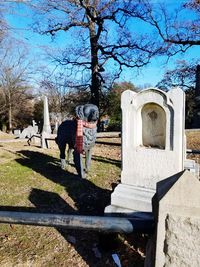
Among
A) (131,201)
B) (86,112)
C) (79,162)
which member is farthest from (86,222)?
(79,162)

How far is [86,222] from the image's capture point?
5.32 ft

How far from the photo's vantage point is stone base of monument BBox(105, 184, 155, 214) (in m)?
3.46

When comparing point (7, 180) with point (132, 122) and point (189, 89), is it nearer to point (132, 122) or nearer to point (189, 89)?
point (132, 122)

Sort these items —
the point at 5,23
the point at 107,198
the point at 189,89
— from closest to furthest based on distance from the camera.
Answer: the point at 107,198 → the point at 5,23 → the point at 189,89

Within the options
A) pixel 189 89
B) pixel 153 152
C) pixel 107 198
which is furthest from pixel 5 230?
pixel 189 89

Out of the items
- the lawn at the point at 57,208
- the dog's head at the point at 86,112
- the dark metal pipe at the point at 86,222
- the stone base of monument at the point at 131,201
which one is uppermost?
the dog's head at the point at 86,112

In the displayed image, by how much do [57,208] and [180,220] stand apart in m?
3.29

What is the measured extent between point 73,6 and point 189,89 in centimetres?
1451

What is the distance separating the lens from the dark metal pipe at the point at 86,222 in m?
1.58

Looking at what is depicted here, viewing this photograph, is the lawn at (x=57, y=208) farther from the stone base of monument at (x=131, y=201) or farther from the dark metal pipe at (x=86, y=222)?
the dark metal pipe at (x=86, y=222)

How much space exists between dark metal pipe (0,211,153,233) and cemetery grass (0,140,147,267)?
1.67 meters

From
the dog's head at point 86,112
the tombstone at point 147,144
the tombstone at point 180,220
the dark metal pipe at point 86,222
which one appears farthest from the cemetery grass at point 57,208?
the tombstone at point 180,220

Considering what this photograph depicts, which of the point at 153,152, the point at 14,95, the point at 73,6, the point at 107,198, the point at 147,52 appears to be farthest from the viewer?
the point at 14,95

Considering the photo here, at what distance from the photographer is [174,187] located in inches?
56.4
